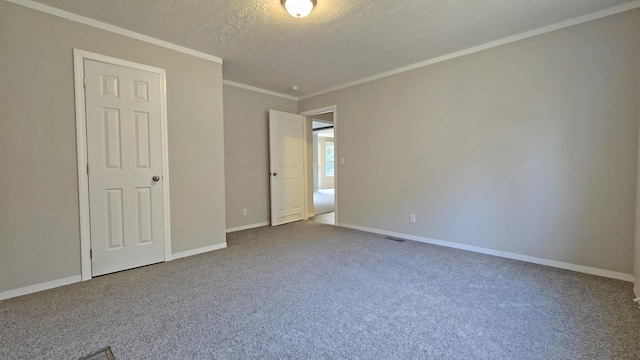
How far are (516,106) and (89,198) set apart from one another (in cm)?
447

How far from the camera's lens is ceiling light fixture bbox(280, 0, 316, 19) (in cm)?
217

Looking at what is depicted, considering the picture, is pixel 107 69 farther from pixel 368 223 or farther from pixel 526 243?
pixel 526 243

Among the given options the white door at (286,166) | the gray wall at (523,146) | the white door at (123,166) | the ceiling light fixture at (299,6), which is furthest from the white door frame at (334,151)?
the white door at (123,166)

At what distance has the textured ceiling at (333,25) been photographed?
2.35 m

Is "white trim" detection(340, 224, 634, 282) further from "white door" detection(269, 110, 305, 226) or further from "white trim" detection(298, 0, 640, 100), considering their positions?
"white trim" detection(298, 0, 640, 100)

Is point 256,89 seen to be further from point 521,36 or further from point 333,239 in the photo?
point 521,36

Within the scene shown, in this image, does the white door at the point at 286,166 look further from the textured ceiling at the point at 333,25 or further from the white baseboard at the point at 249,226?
the textured ceiling at the point at 333,25

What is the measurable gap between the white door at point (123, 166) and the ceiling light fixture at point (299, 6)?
1735 mm

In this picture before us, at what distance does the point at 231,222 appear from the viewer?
14.9 feet

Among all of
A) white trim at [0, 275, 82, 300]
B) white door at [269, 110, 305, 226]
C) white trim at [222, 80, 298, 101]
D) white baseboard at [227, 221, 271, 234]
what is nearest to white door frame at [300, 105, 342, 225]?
white door at [269, 110, 305, 226]

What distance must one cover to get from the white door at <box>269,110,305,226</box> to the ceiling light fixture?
266 cm

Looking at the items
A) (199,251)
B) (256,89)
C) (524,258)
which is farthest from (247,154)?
(524,258)

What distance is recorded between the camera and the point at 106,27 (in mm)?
2650

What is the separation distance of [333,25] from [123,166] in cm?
255
